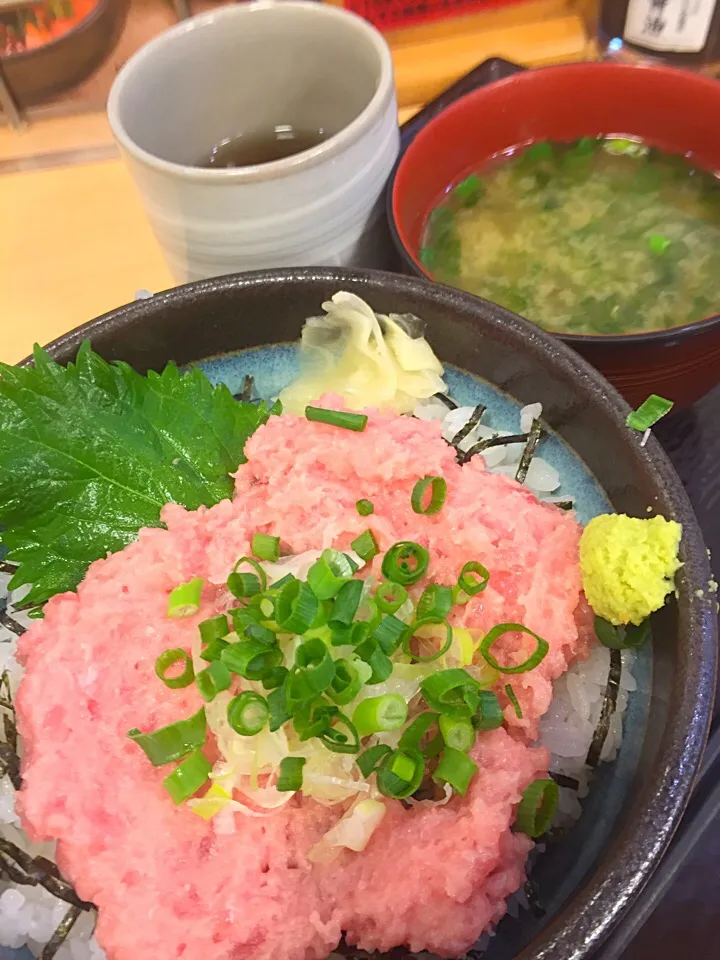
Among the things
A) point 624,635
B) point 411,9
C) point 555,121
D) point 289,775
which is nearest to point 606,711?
point 624,635

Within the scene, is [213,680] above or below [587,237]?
below

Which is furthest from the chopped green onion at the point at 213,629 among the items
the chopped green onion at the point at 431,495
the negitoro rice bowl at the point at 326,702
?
the chopped green onion at the point at 431,495

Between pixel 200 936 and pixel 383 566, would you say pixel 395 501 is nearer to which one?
pixel 383 566

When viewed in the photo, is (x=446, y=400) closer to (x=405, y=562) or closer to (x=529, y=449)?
(x=529, y=449)

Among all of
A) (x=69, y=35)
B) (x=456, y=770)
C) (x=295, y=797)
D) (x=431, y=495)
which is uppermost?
(x=69, y=35)

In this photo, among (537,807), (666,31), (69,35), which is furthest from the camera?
(69,35)

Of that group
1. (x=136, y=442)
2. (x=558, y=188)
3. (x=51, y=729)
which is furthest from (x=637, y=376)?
(x=51, y=729)

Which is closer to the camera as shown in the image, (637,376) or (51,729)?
(51,729)

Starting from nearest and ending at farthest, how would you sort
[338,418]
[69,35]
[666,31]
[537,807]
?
[537,807], [338,418], [666,31], [69,35]
